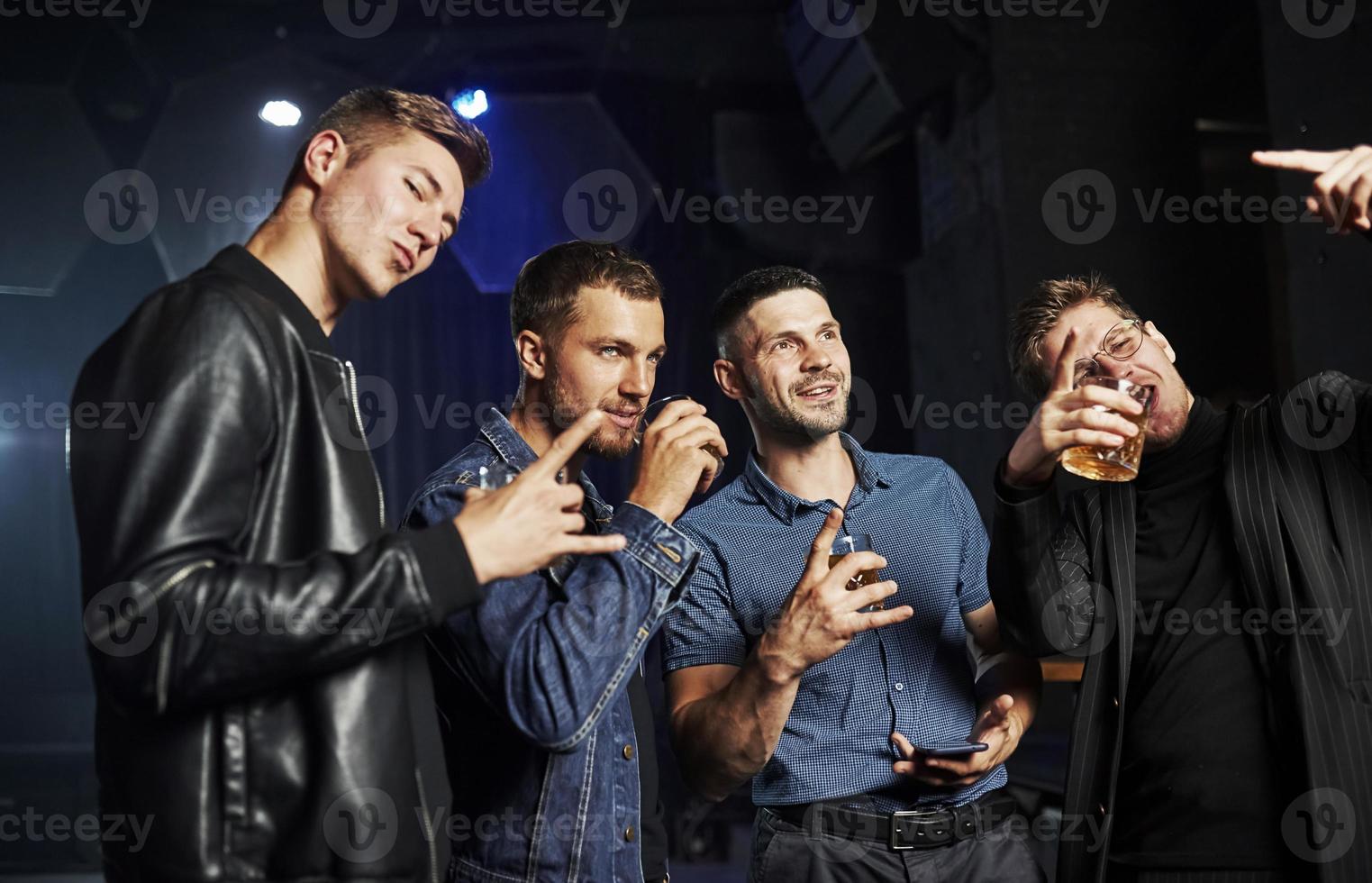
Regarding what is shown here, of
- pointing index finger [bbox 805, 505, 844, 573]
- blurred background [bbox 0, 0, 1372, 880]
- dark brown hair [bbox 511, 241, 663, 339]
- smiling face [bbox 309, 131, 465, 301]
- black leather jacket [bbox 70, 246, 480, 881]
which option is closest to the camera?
black leather jacket [bbox 70, 246, 480, 881]

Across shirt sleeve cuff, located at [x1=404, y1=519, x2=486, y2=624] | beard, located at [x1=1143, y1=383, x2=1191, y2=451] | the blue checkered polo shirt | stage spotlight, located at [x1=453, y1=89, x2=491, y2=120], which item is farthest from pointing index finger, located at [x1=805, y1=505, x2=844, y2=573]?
stage spotlight, located at [x1=453, y1=89, x2=491, y2=120]

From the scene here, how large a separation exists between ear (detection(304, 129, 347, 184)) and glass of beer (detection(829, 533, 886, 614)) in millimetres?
873

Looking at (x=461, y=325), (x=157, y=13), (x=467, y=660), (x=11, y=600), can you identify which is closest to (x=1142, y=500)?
(x=467, y=660)

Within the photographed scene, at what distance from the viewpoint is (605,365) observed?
1.64 m

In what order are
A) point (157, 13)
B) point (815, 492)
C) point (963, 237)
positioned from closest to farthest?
point (815, 492), point (963, 237), point (157, 13)

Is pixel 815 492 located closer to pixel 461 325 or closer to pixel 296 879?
pixel 296 879

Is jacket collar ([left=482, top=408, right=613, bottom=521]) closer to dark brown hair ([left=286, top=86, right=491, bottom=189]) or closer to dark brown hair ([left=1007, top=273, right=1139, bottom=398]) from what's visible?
dark brown hair ([left=286, top=86, right=491, bottom=189])

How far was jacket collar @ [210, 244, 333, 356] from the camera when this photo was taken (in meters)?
1.12

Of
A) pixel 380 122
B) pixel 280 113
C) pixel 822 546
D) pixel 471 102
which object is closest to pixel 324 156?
pixel 380 122

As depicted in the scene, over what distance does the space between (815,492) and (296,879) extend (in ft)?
3.72

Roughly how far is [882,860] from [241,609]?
1.10m

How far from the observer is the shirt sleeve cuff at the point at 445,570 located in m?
1.01

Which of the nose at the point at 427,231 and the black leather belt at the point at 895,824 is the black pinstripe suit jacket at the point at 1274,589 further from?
the nose at the point at 427,231

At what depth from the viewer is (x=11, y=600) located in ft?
18.1
